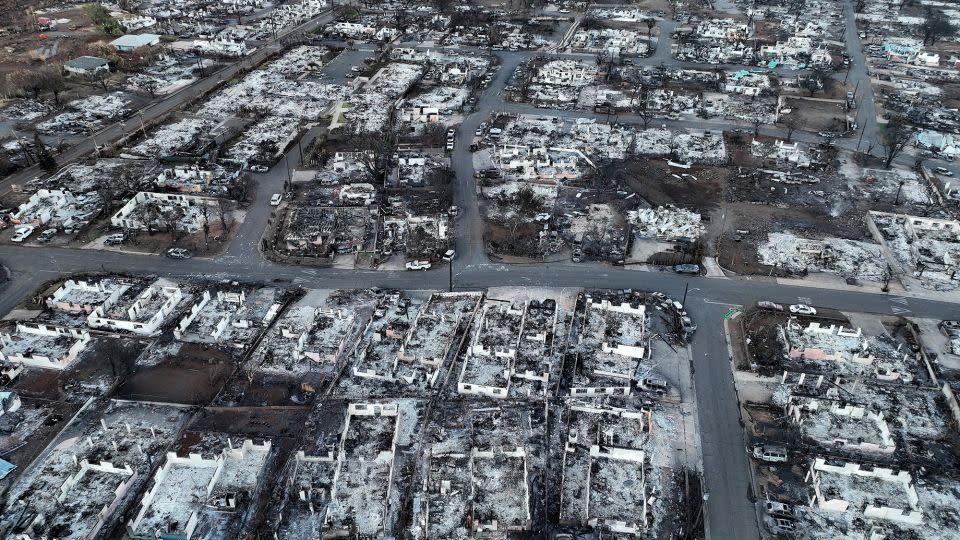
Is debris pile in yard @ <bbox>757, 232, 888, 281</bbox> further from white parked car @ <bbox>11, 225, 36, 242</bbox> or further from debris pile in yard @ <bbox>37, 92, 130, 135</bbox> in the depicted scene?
debris pile in yard @ <bbox>37, 92, 130, 135</bbox>

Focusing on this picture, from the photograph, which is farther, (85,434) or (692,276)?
(692,276)

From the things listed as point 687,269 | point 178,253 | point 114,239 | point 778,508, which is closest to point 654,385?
point 778,508

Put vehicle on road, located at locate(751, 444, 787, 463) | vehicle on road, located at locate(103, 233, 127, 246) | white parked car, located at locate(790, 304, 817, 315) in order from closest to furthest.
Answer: vehicle on road, located at locate(751, 444, 787, 463), white parked car, located at locate(790, 304, 817, 315), vehicle on road, located at locate(103, 233, 127, 246)

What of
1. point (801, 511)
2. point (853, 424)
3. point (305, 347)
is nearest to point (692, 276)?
point (853, 424)

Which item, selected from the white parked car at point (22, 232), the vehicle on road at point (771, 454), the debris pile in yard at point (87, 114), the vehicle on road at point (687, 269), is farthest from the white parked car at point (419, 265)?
the debris pile in yard at point (87, 114)

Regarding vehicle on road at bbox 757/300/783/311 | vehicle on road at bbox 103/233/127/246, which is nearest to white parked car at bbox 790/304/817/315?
vehicle on road at bbox 757/300/783/311

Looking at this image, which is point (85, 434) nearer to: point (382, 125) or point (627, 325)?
point (627, 325)
